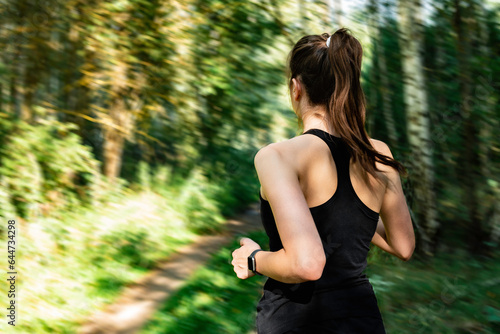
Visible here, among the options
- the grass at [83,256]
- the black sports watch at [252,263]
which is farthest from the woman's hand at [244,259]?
the grass at [83,256]

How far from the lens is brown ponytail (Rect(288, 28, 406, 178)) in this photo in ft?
5.49

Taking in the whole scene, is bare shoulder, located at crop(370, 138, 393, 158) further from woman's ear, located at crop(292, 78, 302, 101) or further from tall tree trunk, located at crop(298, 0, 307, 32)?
tall tree trunk, located at crop(298, 0, 307, 32)

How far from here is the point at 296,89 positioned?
178 centimetres

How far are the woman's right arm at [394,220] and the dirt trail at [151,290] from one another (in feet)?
14.4

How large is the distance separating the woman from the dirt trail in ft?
14.7

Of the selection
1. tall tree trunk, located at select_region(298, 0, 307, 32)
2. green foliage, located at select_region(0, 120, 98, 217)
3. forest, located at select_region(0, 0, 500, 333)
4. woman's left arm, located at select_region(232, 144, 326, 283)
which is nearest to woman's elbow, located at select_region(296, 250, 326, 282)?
woman's left arm, located at select_region(232, 144, 326, 283)

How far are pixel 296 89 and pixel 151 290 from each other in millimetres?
5726

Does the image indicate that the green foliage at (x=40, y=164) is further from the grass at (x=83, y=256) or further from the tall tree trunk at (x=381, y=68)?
the tall tree trunk at (x=381, y=68)

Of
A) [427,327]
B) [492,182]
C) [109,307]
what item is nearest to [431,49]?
[492,182]

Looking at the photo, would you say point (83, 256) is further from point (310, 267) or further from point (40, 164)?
point (310, 267)

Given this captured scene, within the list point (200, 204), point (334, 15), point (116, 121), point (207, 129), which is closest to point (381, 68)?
point (334, 15)

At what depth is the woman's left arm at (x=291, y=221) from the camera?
1.50 metres

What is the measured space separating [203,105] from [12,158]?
3.23 meters

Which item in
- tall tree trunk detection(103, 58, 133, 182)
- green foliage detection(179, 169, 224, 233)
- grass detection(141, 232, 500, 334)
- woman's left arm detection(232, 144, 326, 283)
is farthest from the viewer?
green foliage detection(179, 169, 224, 233)
